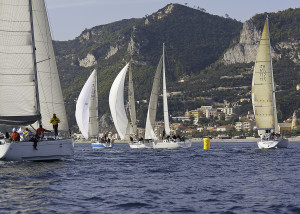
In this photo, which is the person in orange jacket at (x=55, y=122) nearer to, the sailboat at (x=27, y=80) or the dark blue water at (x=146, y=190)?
the sailboat at (x=27, y=80)

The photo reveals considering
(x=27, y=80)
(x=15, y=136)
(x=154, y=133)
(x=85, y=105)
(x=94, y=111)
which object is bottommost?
(x=15, y=136)

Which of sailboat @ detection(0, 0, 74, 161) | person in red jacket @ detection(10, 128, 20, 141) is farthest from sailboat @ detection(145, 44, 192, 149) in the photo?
person in red jacket @ detection(10, 128, 20, 141)

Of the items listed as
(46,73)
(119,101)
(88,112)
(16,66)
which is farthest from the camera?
(88,112)

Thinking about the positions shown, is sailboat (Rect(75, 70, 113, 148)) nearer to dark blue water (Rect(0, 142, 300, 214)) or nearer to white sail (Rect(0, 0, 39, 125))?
white sail (Rect(0, 0, 39, 125))

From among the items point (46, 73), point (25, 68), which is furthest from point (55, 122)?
point (25, 68)

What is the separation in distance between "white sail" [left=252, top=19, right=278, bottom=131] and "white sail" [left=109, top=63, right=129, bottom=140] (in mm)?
18384

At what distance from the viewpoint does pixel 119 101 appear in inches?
2908

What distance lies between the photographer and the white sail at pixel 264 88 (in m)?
60.8

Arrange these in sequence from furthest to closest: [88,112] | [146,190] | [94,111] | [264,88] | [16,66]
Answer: [94,111] < [88,112] < [264,88] < [16,66] < [146,190]

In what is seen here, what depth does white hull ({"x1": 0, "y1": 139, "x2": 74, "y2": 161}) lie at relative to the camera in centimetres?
3216

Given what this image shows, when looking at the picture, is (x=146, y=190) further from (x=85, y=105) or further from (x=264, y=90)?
(x=85, y=105)

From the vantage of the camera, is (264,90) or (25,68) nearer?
(25,68)

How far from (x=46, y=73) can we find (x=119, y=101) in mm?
38406

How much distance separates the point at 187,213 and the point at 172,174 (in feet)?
36.9
